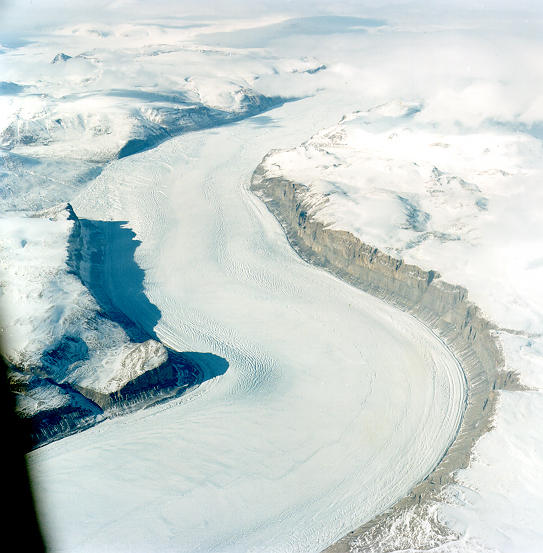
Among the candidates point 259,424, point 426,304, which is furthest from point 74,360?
point 426,304

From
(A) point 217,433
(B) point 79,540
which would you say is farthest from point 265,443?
(B) point 79,540

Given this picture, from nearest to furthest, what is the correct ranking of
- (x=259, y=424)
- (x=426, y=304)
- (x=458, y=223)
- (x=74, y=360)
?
(x=259, y=424) < (x=74, y=360) < (x=426, y=304) < (x=458, y=223)

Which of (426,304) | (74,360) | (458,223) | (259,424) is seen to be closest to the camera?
(259,424)

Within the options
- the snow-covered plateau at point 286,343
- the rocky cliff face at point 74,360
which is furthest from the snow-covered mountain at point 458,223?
the rocky cliff face at point 74,360

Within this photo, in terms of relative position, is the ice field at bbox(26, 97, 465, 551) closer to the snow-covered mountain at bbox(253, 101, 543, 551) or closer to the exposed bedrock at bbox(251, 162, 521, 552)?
the exposed bedrock at bbox(251, 162, 521, 552)

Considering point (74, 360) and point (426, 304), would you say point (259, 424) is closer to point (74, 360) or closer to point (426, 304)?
point (74, 360)

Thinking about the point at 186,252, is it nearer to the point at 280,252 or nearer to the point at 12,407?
the point at 280,252

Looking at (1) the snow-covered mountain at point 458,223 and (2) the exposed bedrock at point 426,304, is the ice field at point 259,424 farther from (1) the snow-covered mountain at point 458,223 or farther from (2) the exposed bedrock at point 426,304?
(1) the snow-covered mountain at point 458,223

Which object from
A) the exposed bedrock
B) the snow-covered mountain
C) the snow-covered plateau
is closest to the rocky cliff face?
the snow-covered plateau
